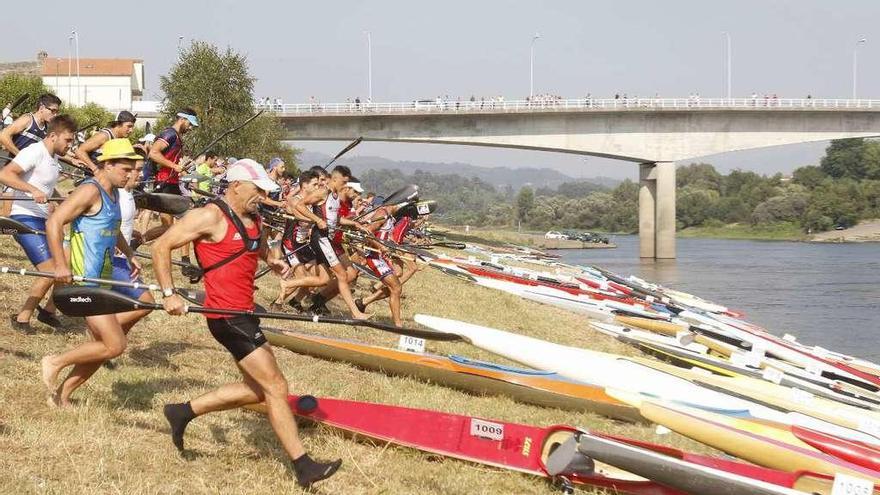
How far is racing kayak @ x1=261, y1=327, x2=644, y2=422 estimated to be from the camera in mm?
9539

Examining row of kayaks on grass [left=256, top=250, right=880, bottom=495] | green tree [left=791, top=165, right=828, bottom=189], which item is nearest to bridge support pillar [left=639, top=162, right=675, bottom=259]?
row of kayaks on grass [left=256, top=250, right=880, bottom=495]

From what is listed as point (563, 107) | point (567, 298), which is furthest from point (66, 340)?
point (563, 107)

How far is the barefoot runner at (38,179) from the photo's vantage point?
8.51m

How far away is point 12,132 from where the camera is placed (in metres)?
10.0

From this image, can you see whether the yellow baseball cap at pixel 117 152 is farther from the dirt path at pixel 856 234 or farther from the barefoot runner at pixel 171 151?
the dirt path at pixel 856 234

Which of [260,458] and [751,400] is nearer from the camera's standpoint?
[260,458]

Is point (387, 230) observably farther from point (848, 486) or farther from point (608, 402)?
point (848, 486)

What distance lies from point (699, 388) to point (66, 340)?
259 inches

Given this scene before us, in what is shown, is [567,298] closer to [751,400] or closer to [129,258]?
[751,400]

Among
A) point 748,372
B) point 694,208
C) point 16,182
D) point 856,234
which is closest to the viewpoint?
point 16,182

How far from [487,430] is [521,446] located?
27 cm

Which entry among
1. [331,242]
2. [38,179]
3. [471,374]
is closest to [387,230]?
[331,242]

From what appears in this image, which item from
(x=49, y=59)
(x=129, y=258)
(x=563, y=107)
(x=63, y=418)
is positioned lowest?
(x=63, y=418)

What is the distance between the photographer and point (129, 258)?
785 centimetres
